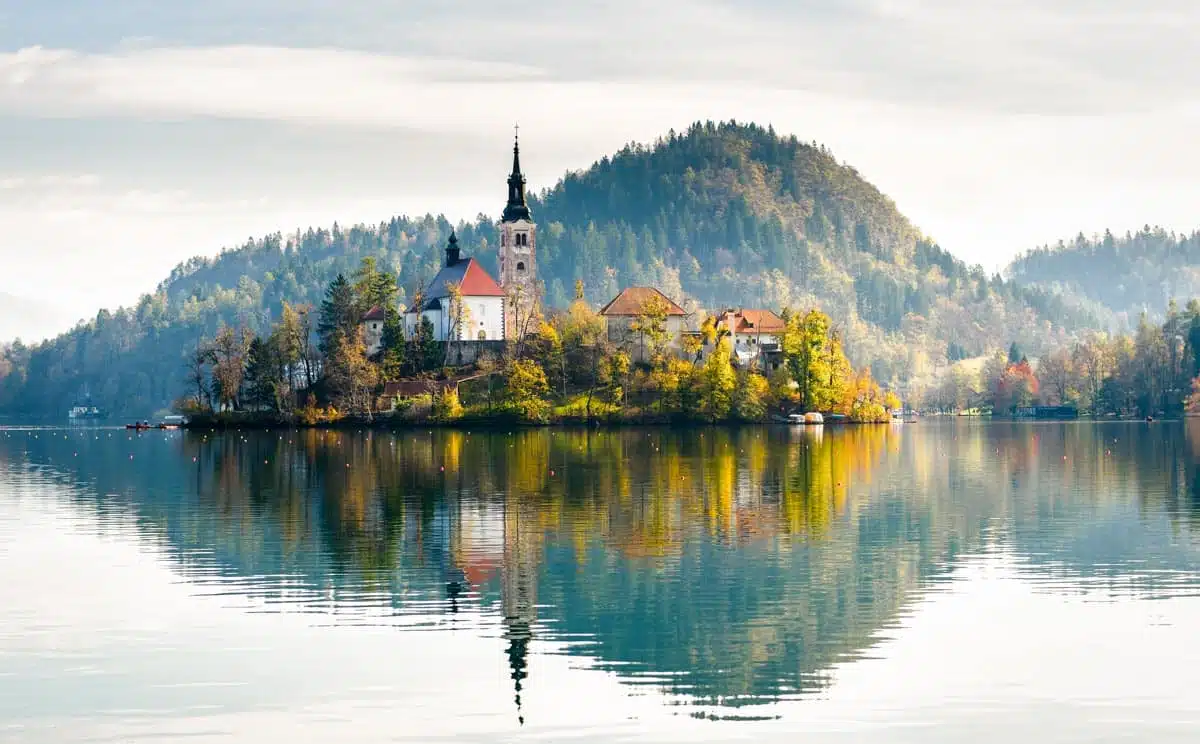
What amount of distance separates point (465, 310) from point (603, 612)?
142 m

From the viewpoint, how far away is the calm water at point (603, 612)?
2831 centimetres

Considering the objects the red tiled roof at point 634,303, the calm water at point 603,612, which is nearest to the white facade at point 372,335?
the red tiled roof at point 634,303

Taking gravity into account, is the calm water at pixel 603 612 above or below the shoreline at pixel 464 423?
below

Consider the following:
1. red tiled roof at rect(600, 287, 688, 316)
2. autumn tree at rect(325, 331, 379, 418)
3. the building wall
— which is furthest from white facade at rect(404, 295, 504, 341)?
autumn tree at rect(325, 331, 379, 418)

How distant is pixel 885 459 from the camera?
10081cm

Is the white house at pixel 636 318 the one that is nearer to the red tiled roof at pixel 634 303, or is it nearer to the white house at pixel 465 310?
the red tiled roof at pixel 634 303

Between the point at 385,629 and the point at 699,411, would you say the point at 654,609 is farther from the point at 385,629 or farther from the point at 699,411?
the point at 699,411

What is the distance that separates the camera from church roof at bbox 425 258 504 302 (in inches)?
7121

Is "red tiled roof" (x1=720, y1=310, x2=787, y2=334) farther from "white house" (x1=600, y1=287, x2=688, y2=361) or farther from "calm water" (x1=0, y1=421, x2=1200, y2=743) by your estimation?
"calm water" (x1=0, y1=421, x2=1200, y2=743)

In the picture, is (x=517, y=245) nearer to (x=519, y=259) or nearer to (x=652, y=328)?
(x=519, y=259)

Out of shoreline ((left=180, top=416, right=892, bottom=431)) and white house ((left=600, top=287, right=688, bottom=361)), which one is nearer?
shoreline ((left=180, top=416, right=892, bottom=431))

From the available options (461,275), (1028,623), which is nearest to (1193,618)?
(1028,623)

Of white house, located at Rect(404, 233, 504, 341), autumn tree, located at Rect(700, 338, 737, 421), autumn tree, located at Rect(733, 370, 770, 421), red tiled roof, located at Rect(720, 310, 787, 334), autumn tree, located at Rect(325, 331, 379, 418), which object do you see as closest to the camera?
autumn tree, located at Rect(325, 331, 379, 418)

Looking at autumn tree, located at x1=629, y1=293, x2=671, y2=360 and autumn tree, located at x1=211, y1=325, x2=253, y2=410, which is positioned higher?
autumn tree, located at x1=629, y1=293, x2=671, y2=360
